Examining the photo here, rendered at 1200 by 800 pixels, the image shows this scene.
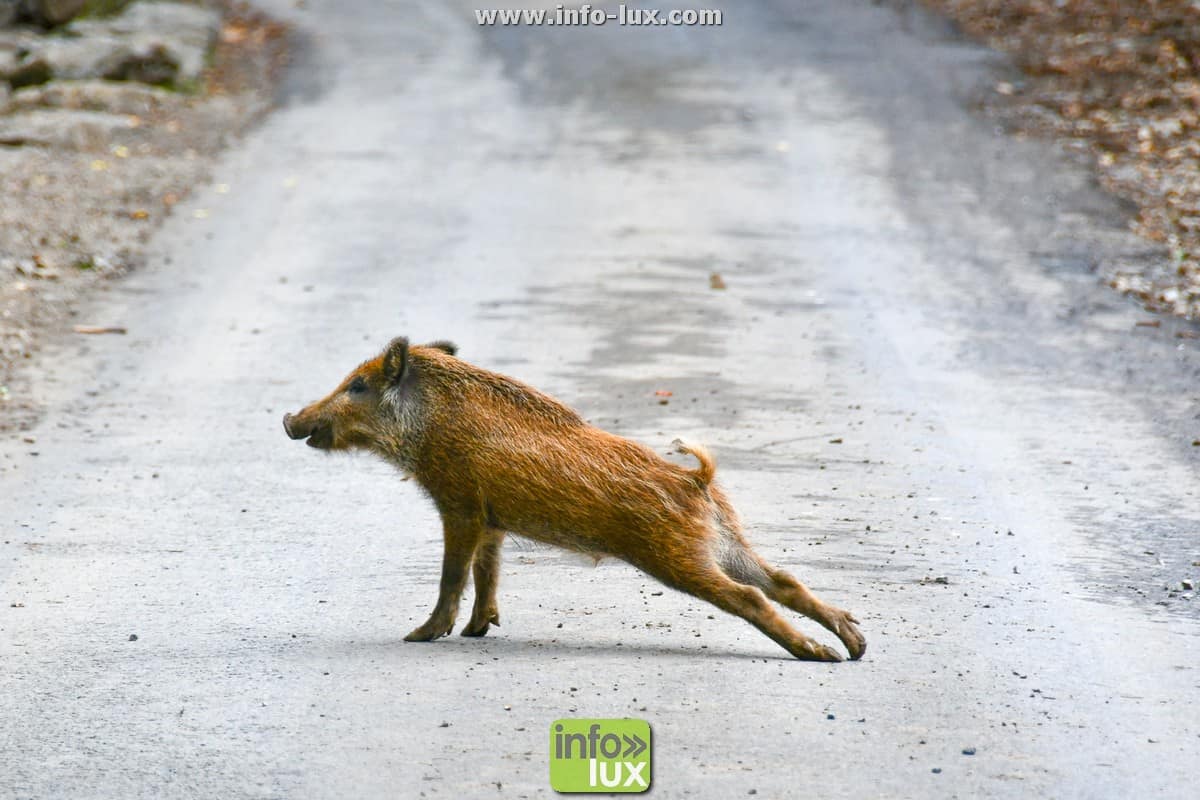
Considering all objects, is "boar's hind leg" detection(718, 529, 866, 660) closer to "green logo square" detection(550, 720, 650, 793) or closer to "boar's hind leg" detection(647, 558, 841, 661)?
"boar's hind leg" detection(647, 558, 841, 661)

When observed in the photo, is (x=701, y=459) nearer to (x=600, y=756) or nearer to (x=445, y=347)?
(x=445, y=347)

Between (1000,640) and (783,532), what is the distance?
5.47 ft

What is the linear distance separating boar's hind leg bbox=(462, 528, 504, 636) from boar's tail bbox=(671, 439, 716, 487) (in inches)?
33.2

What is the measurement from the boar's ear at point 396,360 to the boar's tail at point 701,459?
119 cm

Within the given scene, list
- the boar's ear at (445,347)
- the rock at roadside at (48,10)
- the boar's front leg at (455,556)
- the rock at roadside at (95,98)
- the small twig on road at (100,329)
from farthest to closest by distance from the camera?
the rock at roadside at (48,10) < the rock at roadside at (95,98) < the small twig on road at (100,329) < the boar's ear at (445,347) < the boar's front leg at (455,556)

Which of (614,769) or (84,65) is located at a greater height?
(614,769)

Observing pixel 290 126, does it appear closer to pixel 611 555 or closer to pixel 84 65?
pixel 84 65

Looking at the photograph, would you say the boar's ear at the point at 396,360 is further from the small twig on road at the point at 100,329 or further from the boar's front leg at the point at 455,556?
the small twig on road at the point at 100,329

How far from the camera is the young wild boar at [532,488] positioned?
245 inches

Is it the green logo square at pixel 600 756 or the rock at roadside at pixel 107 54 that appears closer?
the green logo square at pixel 600 756

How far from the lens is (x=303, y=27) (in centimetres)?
2512

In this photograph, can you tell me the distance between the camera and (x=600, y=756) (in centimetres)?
524

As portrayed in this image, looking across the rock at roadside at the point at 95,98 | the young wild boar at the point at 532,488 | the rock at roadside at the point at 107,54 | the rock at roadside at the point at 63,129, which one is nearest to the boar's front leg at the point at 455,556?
A: the young wild boar at the point at 532,488

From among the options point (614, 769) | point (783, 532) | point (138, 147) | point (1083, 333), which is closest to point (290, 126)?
point (138, 147)
